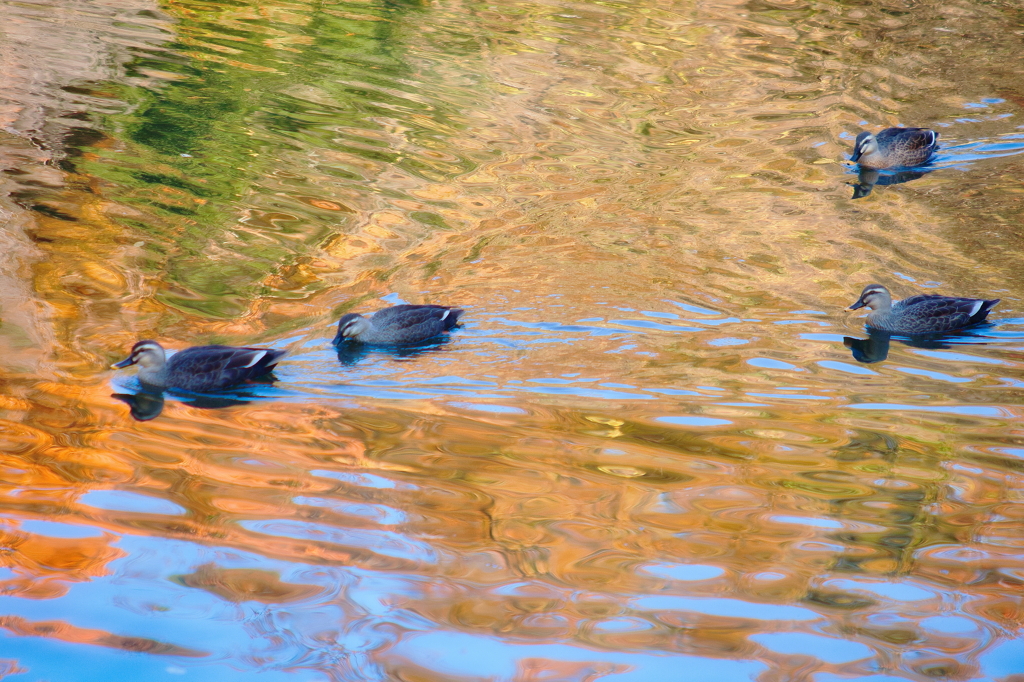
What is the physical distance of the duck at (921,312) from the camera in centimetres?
803

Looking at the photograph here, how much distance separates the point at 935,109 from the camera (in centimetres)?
1426

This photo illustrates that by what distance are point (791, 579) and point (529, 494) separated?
5.23ft

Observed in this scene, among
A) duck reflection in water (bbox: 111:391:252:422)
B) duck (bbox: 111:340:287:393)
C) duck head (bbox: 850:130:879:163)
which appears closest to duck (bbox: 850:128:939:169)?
duck head (bbox: 850:130:879:163)

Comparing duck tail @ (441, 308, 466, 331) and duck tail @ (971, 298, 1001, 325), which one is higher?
duck tail @ (971, 298, 1001, 325)

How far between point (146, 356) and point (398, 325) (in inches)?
77.6

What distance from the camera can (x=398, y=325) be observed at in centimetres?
774

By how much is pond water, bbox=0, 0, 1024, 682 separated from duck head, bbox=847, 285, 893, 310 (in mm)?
277

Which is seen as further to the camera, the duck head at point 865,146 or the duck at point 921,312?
the duck head at point 865,146

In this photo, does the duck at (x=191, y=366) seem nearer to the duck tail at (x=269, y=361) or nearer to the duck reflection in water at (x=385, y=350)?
the duck tail at (x=269, y=361)

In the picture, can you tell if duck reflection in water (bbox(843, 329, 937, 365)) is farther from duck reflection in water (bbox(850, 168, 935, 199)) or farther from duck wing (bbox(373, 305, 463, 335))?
duck reflection in water (bbox(850, 168, 935, 199))

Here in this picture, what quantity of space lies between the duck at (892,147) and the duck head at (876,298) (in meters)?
4.22

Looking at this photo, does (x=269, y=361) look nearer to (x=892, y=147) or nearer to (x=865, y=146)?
Answer: (x=865, y=146)

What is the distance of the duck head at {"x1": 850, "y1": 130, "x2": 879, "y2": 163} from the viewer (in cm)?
1184

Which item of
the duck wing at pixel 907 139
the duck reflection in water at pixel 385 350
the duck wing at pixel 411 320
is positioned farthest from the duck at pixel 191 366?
the duck wing at pixel 907 139
